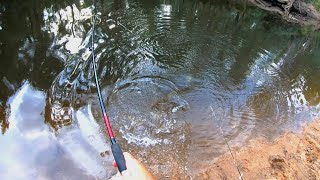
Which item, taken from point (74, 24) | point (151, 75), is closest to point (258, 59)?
point (151, 75)

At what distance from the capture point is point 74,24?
736 cm

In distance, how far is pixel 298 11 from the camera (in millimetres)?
9953

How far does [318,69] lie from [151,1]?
14.4 feet

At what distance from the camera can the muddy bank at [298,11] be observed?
9891 mm

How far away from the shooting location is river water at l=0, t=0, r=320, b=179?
4.58 metres

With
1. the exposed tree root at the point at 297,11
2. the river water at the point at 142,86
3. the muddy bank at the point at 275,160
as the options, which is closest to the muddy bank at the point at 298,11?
the exposed tree root at the point at 297,11

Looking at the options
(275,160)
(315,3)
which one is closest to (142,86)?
(275,160)

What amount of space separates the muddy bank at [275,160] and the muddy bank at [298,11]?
18.5ft

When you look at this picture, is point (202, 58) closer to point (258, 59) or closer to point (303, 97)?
point (258, 59)

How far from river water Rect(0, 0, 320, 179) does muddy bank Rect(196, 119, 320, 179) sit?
7.0 inches

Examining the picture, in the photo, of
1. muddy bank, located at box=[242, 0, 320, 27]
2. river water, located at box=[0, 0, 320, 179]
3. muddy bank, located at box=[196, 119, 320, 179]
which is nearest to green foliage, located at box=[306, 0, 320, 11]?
muddy bank, located at box=[242, 0, 320, 27]

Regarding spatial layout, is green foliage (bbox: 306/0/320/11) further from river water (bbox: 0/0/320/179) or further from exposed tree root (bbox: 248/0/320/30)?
river water (bbox: 0/0/320/179)

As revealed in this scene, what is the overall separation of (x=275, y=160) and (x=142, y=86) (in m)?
2.37

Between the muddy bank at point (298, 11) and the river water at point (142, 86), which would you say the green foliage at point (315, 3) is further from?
the river water at point (142, 86)
